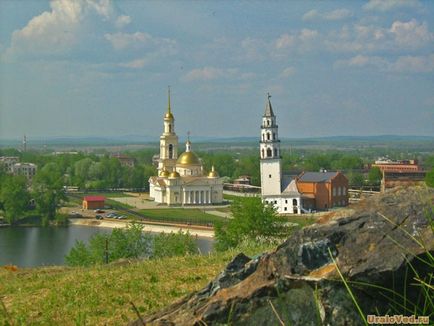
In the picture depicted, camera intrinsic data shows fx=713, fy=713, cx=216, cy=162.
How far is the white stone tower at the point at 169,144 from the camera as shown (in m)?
65.3

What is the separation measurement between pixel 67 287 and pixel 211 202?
55069 mm

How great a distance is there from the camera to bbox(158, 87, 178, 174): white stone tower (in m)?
65.3

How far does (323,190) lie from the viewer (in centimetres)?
5662

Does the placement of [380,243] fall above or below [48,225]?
above

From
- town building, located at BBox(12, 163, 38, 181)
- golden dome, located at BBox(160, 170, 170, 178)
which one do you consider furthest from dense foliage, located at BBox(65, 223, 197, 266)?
town building, located at BBox(12, 163, 38, 181)

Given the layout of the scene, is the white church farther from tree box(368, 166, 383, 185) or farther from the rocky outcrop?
the rocky outcrop

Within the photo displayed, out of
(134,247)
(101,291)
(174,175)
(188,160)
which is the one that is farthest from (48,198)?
(101,291)

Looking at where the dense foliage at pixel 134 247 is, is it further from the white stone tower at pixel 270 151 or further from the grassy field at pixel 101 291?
the white stone tower at pixel 270 151

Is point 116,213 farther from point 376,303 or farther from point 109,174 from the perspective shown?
point 376,303

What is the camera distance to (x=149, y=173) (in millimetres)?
82875

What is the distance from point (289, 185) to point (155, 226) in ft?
42.0

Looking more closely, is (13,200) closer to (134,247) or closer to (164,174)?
(164,174)

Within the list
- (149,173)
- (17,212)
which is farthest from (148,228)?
(149,173)

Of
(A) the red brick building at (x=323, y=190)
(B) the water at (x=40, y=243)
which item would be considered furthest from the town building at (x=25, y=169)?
(A) the red brick building at (x=323, y=190)
